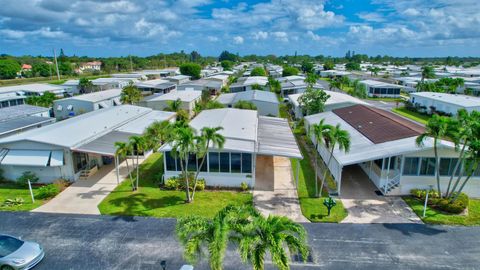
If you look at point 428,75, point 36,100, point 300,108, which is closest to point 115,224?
point 300,108

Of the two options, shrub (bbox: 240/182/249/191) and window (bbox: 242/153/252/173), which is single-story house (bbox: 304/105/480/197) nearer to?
window (bbox: 242/153/252/173)

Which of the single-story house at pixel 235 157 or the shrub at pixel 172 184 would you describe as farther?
the shrub at pixel 172 184

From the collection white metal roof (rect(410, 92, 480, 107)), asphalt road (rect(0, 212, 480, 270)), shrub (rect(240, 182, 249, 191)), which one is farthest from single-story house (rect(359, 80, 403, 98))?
shrub (rect(240, 182, 249, 191))

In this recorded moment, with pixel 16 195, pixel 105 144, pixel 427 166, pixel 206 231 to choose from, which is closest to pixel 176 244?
pixel 206 231

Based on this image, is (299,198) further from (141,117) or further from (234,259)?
(141,117)

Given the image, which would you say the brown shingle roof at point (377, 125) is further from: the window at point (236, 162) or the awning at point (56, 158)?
the awning at point (56, 158)

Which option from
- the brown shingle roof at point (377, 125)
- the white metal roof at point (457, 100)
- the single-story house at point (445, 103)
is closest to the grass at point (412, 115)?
the single-story house at point (445, 103)
